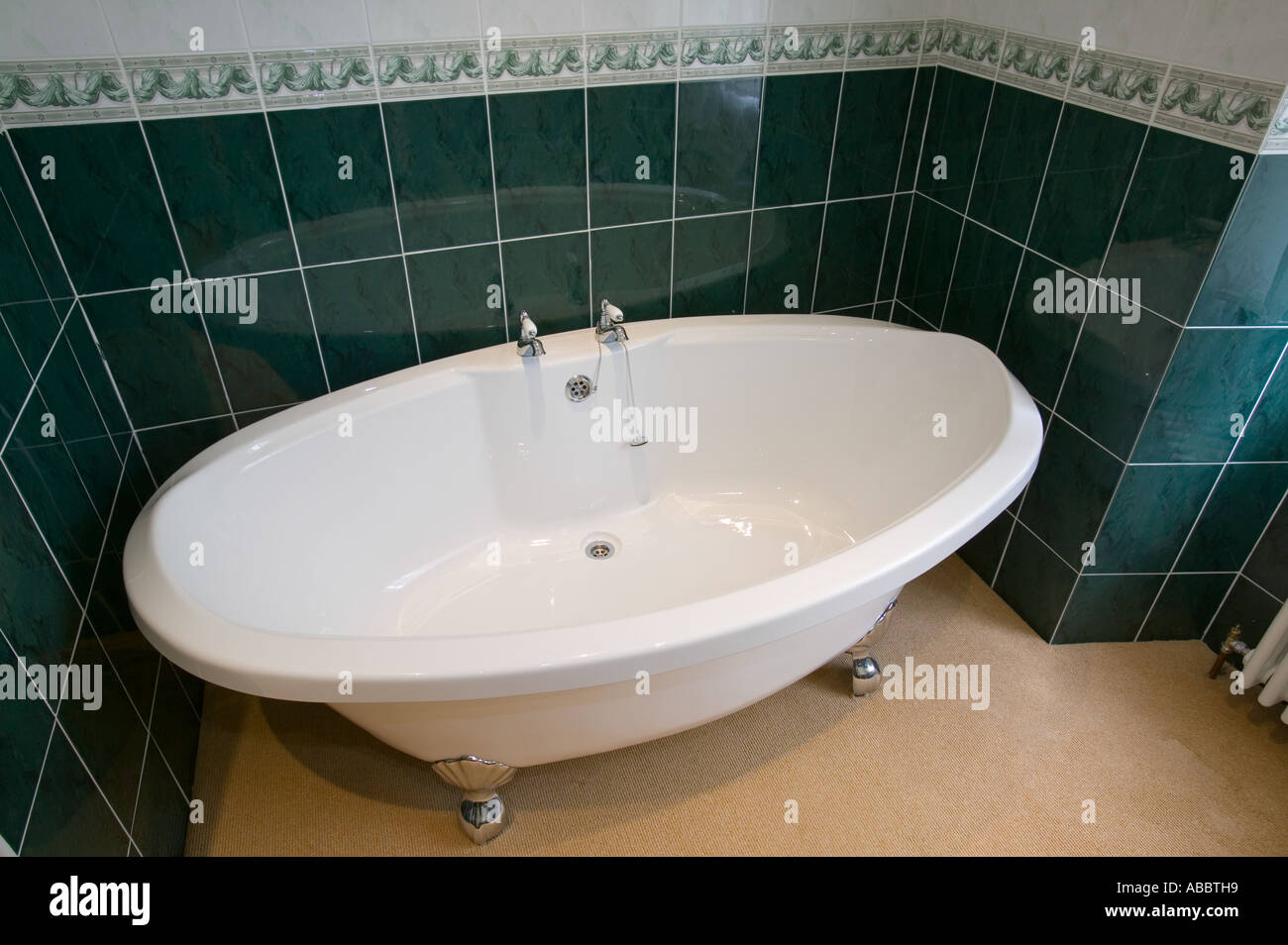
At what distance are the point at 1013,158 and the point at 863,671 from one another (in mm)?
1160

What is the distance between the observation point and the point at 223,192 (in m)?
1.57

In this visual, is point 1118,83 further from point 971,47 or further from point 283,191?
point 283,191

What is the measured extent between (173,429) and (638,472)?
39.5 inches

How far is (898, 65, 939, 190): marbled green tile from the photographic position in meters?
2.00

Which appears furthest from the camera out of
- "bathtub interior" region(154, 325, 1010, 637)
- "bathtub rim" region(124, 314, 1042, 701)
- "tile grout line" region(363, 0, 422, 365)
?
"bathtub interior" region(154, 325, 1010, 637)

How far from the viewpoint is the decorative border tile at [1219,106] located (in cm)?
135

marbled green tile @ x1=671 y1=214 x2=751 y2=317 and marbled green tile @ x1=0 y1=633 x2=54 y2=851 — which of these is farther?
marbled green tile @ x1=671 y1=214 x2=751 y2=317

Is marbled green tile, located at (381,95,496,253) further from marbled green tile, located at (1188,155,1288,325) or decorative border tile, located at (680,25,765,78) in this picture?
marbled green tile, located at (1188,155,1288,325)

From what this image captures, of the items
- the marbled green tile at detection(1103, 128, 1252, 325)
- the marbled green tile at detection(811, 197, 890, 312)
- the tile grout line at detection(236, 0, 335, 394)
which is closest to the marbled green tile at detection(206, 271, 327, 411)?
the tile grout line at detection(236, 0, 335, 394)

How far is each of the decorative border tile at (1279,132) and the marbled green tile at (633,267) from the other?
112 centimetres

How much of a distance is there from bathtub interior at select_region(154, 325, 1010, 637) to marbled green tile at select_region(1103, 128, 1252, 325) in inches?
12.5
